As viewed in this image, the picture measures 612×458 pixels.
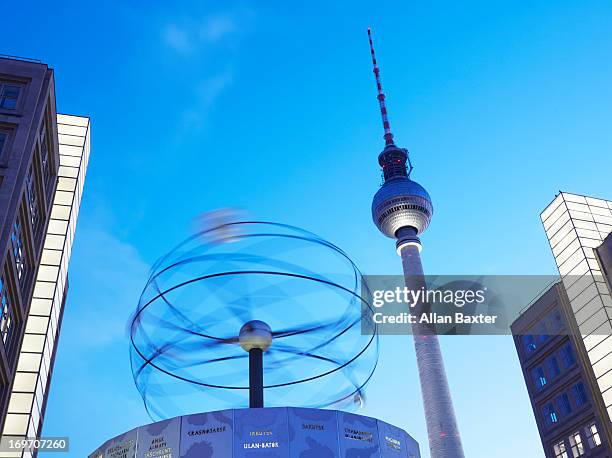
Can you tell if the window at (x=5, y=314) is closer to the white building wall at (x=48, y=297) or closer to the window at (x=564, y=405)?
the white building wall at (x=48, y=297)

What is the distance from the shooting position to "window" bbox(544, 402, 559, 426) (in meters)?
54.5

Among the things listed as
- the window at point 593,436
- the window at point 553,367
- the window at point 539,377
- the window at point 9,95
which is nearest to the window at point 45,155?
the window at point 9,95

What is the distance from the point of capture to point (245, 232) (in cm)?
2369

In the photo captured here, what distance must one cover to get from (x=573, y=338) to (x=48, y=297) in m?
41.6

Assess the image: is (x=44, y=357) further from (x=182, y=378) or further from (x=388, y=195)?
(x=388, y=195)

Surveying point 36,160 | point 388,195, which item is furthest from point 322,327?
point 388,195

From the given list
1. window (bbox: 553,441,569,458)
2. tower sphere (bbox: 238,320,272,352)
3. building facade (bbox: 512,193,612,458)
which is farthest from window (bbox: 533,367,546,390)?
tower sphere (bbox: 238,320,272,352)

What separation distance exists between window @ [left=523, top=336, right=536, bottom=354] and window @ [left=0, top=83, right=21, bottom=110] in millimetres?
47460

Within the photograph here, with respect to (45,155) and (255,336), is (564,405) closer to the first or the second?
(255,336)

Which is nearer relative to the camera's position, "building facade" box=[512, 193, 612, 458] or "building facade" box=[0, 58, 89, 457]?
"building facade" box=[0, 58, 89, 457]

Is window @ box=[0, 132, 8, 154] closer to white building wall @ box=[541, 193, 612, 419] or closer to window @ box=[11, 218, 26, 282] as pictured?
window @ box=[11, 218, 26, 282]

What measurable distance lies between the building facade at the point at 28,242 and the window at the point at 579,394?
135 feet

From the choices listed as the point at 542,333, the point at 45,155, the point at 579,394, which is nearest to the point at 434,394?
the point at 542,333
